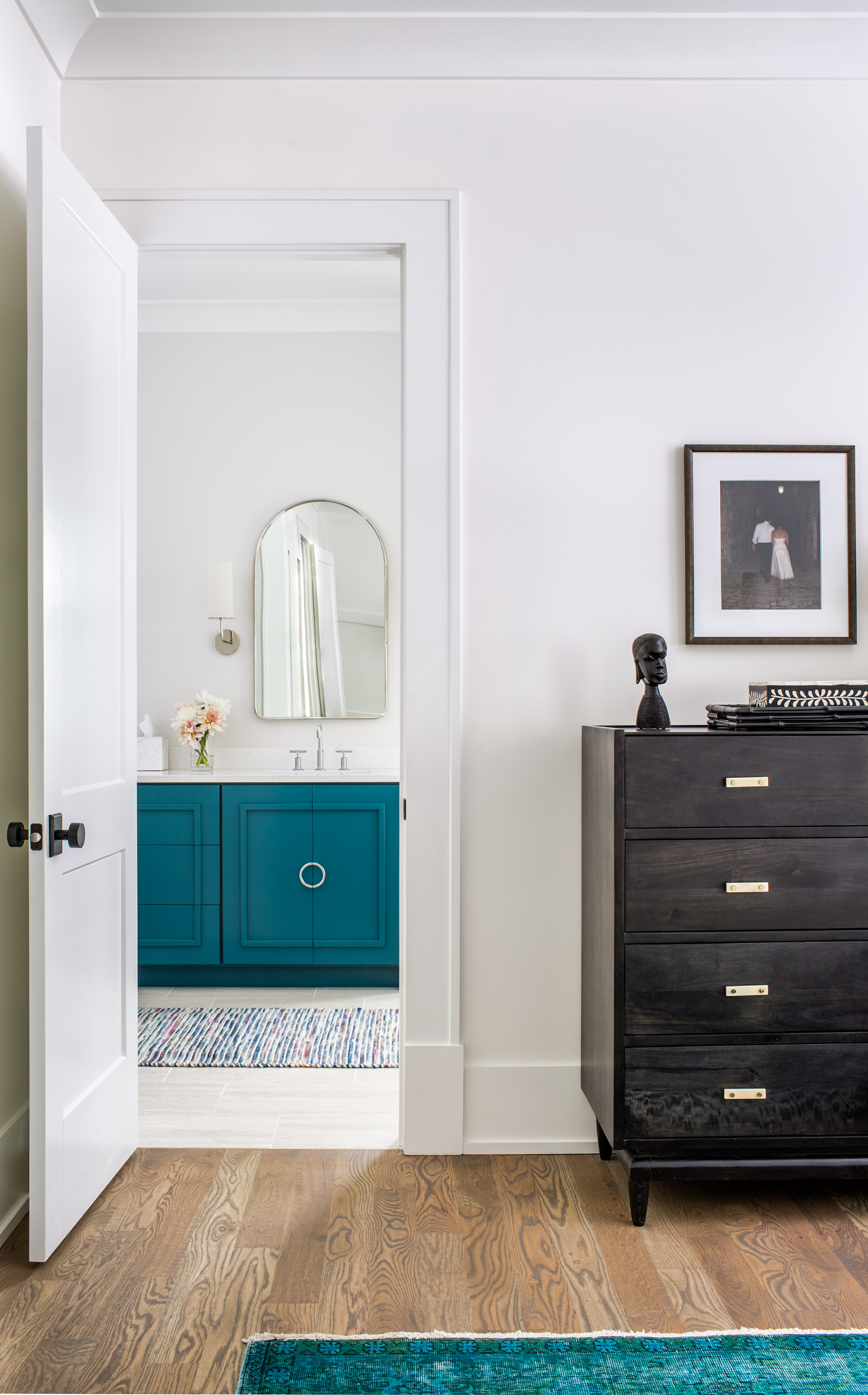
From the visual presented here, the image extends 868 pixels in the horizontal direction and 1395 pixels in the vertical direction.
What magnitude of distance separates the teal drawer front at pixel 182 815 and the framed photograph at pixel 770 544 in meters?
2.03

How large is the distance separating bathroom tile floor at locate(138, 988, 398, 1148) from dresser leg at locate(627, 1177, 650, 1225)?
0.67 metres

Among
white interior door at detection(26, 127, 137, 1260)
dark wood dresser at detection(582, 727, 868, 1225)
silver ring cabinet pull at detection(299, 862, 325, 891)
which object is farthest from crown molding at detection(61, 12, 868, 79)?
silver ring cabinet pull at detection(299, 862, 325, 891)

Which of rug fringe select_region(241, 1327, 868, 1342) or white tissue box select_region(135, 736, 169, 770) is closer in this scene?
rug fringe select_region(241, 1327, 868, 1342)

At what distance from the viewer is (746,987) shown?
1.96 metres

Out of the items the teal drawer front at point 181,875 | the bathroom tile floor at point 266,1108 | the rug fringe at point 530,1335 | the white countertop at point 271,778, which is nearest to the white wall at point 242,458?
the white countertop at point 271,778

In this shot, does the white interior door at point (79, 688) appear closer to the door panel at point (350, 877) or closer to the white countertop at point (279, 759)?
the door panel at point (350, 877)

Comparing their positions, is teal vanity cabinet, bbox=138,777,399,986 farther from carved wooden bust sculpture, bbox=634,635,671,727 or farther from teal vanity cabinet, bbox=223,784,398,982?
carved wooden bust sculpture, bbox=634,635,671,727

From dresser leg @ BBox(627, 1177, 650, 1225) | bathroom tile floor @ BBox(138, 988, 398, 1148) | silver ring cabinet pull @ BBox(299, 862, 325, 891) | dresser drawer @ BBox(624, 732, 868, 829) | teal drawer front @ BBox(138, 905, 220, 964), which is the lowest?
bathroom tile floor @ BBox(138, 988, 398, 1148)

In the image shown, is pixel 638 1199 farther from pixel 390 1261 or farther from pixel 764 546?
pixel 764 546

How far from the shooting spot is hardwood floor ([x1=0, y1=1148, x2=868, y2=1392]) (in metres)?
1.61

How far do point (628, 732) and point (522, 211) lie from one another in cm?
143

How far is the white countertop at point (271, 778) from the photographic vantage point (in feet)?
11.3

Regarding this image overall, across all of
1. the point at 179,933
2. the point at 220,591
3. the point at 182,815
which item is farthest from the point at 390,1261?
the point at 220,591

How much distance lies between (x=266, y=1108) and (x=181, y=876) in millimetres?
1158
